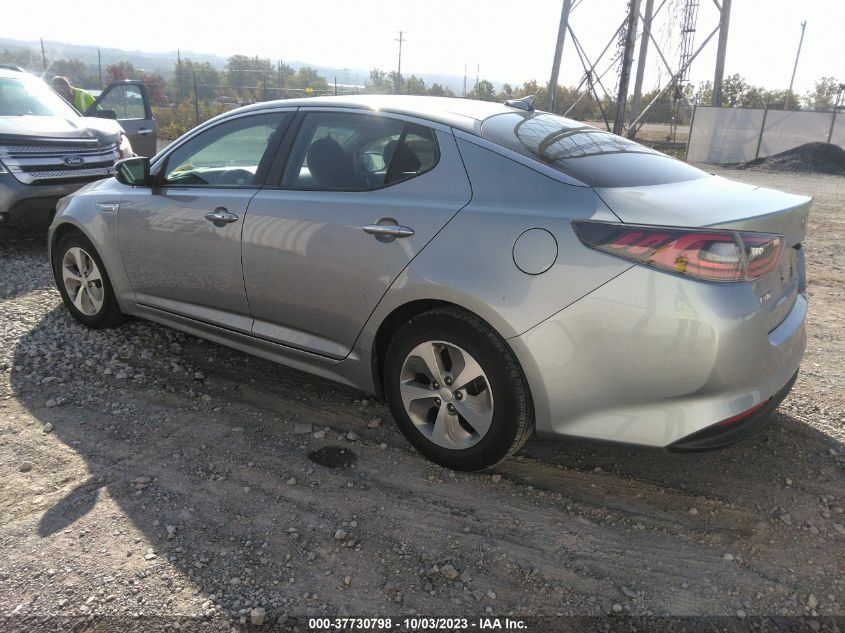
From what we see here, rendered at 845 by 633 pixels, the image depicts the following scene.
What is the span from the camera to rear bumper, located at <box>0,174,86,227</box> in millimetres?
6418

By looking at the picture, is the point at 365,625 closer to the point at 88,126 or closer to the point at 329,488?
the point at 329,488

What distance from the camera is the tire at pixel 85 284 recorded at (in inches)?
181

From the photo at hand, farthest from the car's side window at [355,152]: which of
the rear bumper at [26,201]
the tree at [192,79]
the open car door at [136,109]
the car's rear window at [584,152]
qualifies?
the tree at [192,79]

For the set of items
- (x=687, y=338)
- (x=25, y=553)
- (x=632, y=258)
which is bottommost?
(x=25, y=553)

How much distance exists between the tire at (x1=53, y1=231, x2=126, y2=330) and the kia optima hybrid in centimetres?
82

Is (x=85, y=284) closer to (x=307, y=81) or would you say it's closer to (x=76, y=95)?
(x=76, y=95)

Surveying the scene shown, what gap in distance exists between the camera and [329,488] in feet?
9.95

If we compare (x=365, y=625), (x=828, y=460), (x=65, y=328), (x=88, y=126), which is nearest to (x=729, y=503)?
(x=828, y=460)

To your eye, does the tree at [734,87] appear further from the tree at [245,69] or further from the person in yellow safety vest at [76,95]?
the person in yellow safety vest at [76,95]

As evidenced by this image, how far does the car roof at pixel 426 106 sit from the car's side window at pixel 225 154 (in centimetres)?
13

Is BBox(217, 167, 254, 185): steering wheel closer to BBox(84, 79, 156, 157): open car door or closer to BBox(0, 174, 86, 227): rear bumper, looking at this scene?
BBox(0, 174, 86, 227): rear bumper

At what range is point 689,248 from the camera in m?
2.43

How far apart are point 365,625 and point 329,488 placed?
843 mm

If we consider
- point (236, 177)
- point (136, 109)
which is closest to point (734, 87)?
point (136, 109)
